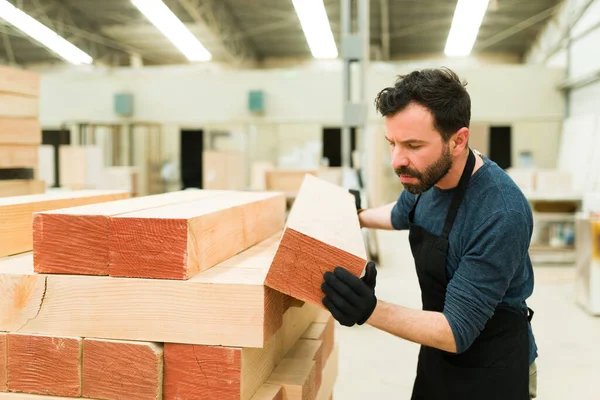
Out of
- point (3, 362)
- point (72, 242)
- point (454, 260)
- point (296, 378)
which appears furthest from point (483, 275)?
point (3, 362)

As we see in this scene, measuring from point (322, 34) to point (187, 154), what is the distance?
190 inches

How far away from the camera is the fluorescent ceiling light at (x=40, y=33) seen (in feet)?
26.2

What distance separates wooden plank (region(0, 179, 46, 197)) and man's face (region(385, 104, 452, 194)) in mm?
2408

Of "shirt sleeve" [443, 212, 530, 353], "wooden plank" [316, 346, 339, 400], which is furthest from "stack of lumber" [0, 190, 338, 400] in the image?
"wooden plank" [316, 346, 339, 400]

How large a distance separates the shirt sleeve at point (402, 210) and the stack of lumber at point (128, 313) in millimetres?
993

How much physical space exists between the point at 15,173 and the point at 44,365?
6.92 feet

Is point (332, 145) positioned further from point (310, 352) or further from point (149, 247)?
point (149, 247)

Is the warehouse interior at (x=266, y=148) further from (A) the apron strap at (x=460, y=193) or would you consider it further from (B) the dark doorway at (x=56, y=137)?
(A) the apron strap at (x=460, y=193)

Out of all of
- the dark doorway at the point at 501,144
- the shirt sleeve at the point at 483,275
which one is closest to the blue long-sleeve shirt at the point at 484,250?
the shirt sleeve at the point at 483,275

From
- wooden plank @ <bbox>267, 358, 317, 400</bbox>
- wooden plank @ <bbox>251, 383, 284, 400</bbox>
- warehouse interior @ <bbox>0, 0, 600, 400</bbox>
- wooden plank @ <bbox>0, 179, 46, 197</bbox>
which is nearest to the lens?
warehouse interior @ <bbox>0, 0, 600, 400</bbox>

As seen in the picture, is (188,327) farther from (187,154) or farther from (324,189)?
(187,154)

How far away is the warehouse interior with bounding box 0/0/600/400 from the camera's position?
144 centimetres

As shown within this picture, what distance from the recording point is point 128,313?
1.42 m

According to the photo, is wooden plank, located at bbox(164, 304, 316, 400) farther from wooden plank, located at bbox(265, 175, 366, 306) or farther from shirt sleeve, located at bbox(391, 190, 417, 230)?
shirt sleeve, located at bbox(391, 190, 417, 230)
